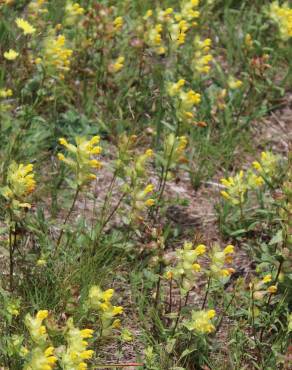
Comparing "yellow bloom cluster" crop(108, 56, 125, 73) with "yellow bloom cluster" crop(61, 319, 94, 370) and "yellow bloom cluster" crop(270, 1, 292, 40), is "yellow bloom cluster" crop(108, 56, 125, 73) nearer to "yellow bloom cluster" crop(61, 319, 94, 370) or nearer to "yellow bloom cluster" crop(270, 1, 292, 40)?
"yellow bloom cluster" crop(270, 1, 292, 40)

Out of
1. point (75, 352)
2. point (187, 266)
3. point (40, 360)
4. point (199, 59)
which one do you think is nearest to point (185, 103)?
point (199, 59)

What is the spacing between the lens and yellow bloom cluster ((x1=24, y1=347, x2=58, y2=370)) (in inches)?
104

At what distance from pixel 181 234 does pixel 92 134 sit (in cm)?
87

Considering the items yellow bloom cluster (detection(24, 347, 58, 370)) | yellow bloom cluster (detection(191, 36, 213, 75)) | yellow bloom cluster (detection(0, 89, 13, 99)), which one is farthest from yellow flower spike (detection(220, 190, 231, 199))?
yellow bloom cluster (detection(24, 347, 58, 370))

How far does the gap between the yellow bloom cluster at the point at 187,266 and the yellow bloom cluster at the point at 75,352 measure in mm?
503

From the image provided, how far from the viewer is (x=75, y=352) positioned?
2725 millimetres

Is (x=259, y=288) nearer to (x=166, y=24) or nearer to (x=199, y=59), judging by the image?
(x=199, y=59)

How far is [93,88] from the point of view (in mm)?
4492

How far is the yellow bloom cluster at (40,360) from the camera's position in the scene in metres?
2.63

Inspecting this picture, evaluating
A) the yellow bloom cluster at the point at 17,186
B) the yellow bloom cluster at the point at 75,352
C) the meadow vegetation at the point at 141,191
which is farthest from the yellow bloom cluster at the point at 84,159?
the yellow bloom cluster at the point at 75,352

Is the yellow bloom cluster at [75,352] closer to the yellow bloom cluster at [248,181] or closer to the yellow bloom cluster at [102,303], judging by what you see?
the yellow bloom cluster at [102,303]

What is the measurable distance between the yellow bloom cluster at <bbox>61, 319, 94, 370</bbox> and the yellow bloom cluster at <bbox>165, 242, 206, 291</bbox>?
0.50m

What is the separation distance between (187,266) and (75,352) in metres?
0.62

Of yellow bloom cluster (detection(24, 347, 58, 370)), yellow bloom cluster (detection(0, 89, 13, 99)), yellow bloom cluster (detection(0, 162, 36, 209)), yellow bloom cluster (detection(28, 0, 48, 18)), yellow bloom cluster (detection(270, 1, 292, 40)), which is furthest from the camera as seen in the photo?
yellow bloom cluster (detection(270, 1, 292, 40))
